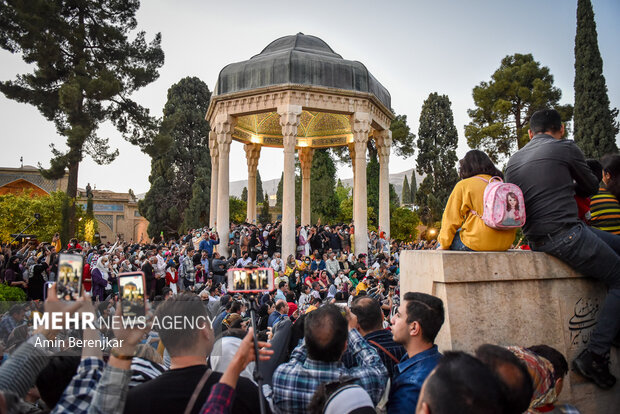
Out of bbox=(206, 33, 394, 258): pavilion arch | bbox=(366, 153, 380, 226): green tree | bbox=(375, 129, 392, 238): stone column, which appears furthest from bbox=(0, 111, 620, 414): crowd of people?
bbox=(366, 153, 380, 226): green tree

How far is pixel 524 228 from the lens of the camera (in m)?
3.16

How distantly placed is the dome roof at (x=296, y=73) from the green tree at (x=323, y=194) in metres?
15.2

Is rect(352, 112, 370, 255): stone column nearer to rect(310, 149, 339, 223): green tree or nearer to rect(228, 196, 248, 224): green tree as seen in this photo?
rect(310, 149, 339, 223): green tree

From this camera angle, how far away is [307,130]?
71.1ft

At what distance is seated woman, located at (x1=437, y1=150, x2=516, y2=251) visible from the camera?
298 cm

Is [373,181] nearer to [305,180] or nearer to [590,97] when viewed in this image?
[305,180]

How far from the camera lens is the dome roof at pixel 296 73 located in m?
15.2

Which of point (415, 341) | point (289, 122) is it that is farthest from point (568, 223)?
point (289, 122)

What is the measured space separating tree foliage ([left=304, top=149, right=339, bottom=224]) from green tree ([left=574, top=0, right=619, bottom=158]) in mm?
16436

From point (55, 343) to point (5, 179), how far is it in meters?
49.6

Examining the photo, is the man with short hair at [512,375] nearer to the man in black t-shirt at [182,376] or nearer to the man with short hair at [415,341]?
the man with short hair at [415,341]

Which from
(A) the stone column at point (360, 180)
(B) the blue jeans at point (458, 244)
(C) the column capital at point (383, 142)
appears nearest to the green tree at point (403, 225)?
(C) the column capital at point (383, 142)

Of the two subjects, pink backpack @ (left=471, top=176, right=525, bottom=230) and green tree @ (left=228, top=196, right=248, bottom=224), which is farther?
green tree @ (left=228, top=196, right=248, bottom=224)

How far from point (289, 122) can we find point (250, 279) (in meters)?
13.1
